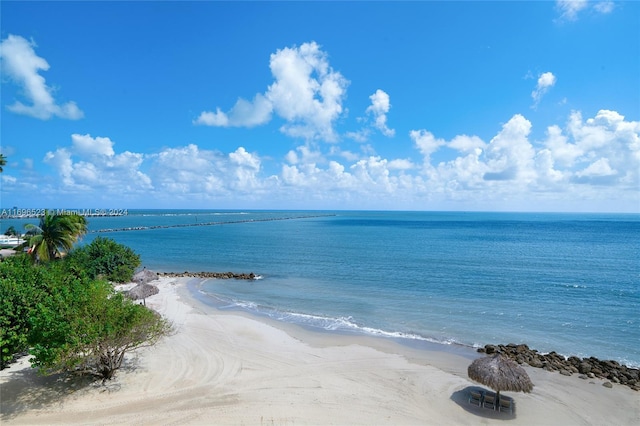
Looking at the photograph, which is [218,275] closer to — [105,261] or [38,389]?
[105,261]

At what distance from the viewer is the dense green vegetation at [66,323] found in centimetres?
1231

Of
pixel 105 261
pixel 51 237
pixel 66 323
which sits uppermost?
pixel 51 237

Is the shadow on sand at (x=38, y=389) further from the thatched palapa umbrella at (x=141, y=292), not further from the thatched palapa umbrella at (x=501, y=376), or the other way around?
the thatched palapa umbrella at (x=501, y=376)

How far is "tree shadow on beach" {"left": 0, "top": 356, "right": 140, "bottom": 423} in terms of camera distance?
1290cm

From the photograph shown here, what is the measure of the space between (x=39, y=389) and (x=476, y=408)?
17.5m

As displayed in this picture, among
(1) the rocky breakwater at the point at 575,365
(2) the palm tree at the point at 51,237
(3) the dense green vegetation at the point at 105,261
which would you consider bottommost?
(1) the rocky breakwater at the point at 575,365

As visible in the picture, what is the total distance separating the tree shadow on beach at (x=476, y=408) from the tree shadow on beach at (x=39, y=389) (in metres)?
14.2

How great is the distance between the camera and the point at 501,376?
1373 cm

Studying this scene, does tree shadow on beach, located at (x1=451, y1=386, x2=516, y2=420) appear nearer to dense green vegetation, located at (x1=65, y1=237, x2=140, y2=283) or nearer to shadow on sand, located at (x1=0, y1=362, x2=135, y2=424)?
shadow on sand, located at (x1=0, y1=362, x2=135, y2=424)

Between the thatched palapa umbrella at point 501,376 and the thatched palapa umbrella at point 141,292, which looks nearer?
the thatched palapa umbrella at point 501,376

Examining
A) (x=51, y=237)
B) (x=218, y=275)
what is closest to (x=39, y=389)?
(x=51, y=237)

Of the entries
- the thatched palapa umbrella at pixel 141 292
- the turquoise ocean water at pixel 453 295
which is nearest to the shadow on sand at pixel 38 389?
the thatched palapa umbrella at pixel 141 292

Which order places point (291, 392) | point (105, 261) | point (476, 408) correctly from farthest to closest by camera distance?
1. point (105, 261)
2. point (291, 392)
3. point (476, 408)

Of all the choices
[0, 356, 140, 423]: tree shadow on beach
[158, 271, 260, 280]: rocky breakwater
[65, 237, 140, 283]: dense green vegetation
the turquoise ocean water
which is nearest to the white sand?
[0, 356, 140, 423]: tree shadow on beach
